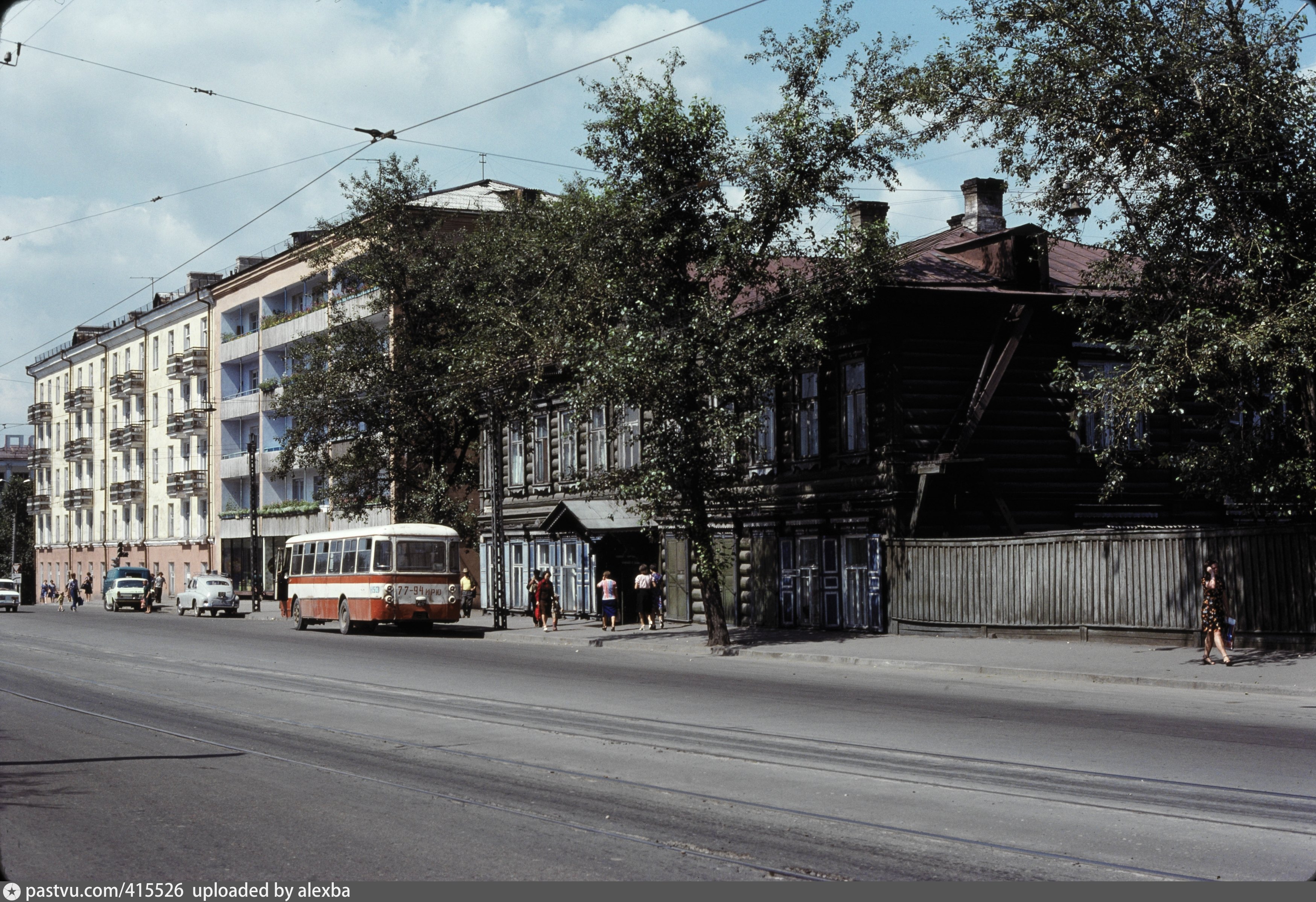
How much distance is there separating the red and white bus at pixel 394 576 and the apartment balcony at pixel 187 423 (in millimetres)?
38559

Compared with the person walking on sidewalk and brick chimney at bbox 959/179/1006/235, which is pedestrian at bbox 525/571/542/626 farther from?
brick chimney at bbox 959/179/1006/235

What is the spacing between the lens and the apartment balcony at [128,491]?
277ft

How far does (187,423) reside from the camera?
76750mm

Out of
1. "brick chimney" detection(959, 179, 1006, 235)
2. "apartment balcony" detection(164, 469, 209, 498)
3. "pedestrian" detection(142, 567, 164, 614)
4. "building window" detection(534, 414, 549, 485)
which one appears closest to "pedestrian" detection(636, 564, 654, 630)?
"building window" detection(534, 414, 549, 485)

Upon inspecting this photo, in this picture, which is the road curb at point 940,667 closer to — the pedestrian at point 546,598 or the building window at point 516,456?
the pedestrian at point 546,598

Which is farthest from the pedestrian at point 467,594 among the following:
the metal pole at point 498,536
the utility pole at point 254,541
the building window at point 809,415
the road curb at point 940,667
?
the building window at point 809,415

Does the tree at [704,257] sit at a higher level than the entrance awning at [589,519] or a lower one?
higher

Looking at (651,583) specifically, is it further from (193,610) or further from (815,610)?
(193,610)

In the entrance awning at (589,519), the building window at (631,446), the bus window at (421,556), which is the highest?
the building window at (631,446)

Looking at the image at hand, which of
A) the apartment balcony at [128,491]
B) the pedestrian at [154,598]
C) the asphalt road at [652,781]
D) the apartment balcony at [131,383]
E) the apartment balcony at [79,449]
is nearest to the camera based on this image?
the asphalt road at [652,781]

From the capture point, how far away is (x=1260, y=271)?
20.7 meters

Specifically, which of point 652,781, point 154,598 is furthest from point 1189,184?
point 154,598

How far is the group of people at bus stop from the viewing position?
114ft

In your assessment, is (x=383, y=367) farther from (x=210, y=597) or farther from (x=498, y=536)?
(x=210, y=597)
